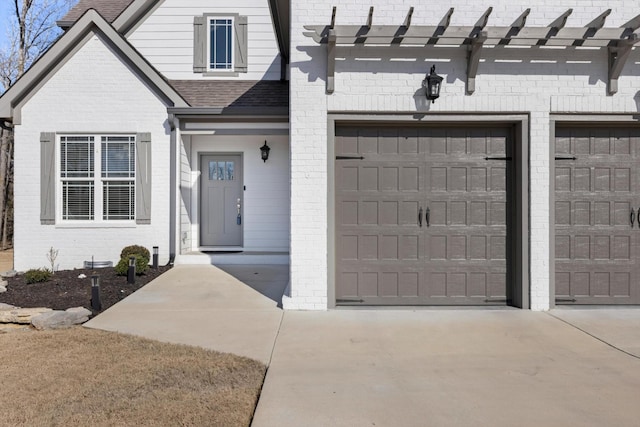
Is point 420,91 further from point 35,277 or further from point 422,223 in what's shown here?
point 35,277

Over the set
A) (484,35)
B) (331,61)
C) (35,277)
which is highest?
(484,35)

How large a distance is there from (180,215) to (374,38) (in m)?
5.99

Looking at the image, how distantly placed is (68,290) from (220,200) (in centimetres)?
435

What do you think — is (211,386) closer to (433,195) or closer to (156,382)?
(156,382)

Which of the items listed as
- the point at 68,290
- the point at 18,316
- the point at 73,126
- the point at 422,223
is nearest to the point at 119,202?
the point at 73,126

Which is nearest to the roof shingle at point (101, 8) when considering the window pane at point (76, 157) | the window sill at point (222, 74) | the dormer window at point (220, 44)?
the dormer window at point (220, 44)

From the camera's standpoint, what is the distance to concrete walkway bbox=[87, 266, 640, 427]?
3.12m

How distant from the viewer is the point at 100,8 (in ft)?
39.4

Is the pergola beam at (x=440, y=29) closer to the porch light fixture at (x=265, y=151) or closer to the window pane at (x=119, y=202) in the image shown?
the porch light fixture at (x=265, y=151)

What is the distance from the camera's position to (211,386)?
347 cm

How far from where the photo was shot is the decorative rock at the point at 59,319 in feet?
16.9

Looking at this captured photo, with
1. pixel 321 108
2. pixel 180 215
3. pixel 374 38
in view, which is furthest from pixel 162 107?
pixel 374 38

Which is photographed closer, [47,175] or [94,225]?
[47,175]

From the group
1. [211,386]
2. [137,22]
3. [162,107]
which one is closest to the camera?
[211,386]
